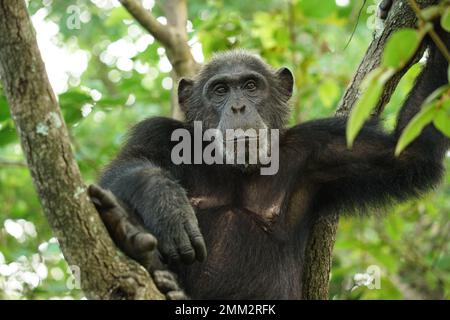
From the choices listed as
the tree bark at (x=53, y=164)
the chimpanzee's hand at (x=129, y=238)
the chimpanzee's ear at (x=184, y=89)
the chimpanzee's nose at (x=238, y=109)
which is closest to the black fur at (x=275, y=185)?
the chimpanzee's nose at (x=238, y=109)

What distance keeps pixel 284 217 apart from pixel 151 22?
329 centimetres

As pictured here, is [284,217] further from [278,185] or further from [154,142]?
[154,142]

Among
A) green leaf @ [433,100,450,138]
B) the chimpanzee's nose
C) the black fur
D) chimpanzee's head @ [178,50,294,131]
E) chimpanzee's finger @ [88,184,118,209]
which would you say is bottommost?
green leaf @ [433,100,450,138]

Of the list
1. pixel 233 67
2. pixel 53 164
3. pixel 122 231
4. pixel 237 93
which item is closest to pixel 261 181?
pixel 237 93

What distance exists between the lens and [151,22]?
27.2 ft

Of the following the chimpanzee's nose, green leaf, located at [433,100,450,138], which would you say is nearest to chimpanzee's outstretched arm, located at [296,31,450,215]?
the chimpanzee's nose

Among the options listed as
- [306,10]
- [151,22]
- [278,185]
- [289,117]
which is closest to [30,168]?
[278,185]

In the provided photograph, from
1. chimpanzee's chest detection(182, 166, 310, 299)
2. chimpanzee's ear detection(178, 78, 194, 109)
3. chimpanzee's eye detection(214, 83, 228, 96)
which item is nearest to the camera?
chimpanzee's chest detection(182, 166, 310, 299)

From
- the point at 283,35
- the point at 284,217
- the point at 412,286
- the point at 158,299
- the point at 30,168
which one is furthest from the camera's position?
the point at 412,286

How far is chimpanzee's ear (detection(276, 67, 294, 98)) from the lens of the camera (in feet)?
24.6

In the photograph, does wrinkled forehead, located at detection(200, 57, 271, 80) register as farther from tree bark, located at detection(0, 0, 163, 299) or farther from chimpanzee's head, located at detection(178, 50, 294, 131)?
tree bark, located at detection(0, 0, 163, 299)

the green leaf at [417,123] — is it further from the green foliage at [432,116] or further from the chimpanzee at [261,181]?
the chimpanzee at [261,181]

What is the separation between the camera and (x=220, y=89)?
7012 millimetres
